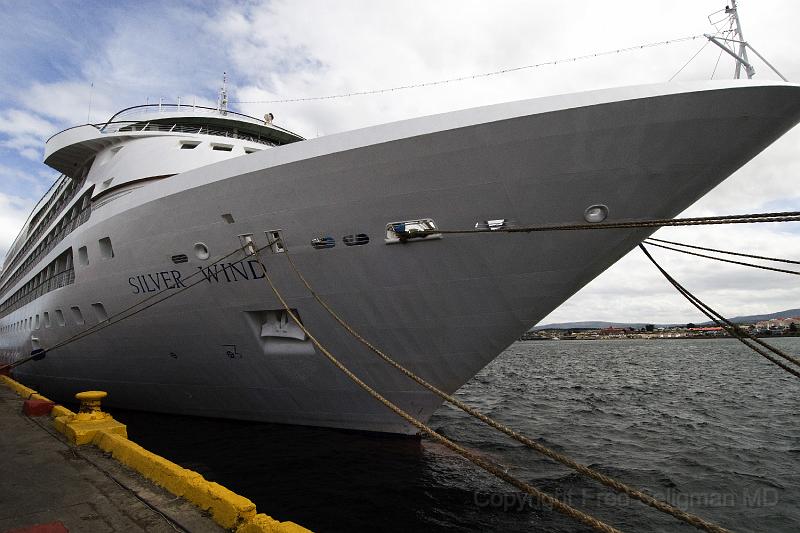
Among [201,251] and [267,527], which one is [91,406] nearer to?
[201,251]

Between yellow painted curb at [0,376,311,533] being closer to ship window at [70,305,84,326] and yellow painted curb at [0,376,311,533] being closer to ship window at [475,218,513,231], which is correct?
ship window at [475,218,513,231]

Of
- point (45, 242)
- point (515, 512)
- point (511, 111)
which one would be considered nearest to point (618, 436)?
point (515, 512)

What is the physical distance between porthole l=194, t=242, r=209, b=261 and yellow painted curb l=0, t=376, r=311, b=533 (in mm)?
2662

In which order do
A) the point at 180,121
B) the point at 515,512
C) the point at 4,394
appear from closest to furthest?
the point at 515,512 < the point at 4,394 < the point at 180,121

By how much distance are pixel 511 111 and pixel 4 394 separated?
11.5m

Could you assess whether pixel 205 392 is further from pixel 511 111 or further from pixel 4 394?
pixel 511 111

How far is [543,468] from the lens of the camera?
7.26 m

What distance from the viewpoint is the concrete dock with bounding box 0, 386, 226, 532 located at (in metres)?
3.10

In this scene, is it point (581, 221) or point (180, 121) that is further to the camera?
point (180, 121)

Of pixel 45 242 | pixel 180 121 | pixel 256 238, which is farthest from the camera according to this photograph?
pixel 45 242

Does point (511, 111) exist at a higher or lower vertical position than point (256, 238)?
higher

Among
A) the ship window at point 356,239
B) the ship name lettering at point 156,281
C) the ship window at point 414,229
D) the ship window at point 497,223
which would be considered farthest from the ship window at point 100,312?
the ship window at point 497,223

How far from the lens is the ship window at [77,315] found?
33.9 ft

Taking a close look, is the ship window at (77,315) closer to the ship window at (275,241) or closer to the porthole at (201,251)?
the porthole at (201,251)
